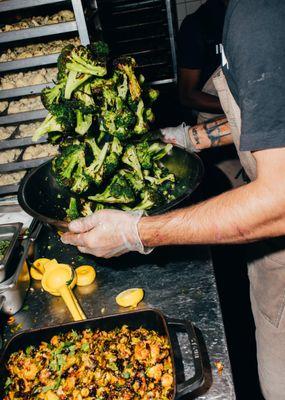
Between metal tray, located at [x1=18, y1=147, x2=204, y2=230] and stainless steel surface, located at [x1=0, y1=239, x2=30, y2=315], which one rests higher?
metal tray, located at [x1=18, y1=147, x2=204, y2=230]

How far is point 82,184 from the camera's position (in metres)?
1.94

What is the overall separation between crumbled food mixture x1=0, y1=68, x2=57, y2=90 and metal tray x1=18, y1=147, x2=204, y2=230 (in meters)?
0.80

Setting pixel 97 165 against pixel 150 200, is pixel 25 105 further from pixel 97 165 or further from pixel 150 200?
pixel 150 200

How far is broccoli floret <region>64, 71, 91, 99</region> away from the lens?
1875 millimetres

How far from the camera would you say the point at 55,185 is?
2.31m

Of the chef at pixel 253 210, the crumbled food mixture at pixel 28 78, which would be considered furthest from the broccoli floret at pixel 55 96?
the crumbled food mixture at pixel 28 78

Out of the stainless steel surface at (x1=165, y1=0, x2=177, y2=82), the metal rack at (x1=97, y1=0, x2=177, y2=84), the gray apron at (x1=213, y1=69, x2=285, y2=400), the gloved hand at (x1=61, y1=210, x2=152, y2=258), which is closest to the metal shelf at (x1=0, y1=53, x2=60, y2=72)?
the gray apron at (x1=213, y1=69, x2=285, y2=400)

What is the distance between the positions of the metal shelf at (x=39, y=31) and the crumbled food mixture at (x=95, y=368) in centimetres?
181

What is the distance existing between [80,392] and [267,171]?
1132 millimetres

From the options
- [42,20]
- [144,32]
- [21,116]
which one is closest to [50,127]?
[21,116]

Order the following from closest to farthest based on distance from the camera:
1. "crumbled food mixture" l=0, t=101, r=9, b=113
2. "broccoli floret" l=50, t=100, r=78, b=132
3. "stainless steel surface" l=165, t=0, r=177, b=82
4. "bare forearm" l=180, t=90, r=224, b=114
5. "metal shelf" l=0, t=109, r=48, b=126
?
"broccoli floret" l=50, t=100, r=78, b=132 → "metal shelf" l=0, t=109, r=48, b=126 → "crumbled food mixture" l=0, t=101, r=9, b=113 → "bare forearm" l=180, t=90, r=224, b=114 → "stainless steel surface" l=165, t=0, r=177, b=82

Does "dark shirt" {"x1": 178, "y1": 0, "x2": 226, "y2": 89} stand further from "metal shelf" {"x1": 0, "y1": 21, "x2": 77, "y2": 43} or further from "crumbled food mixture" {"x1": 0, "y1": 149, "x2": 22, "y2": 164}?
"crumbled food mixture" {"x1": 0, "y1": 149, "x2": 22, "y2": 164}

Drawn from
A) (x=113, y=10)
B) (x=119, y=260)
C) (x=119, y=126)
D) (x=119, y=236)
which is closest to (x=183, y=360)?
(x=119, y=236)

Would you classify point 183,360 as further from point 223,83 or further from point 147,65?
point 147,65
